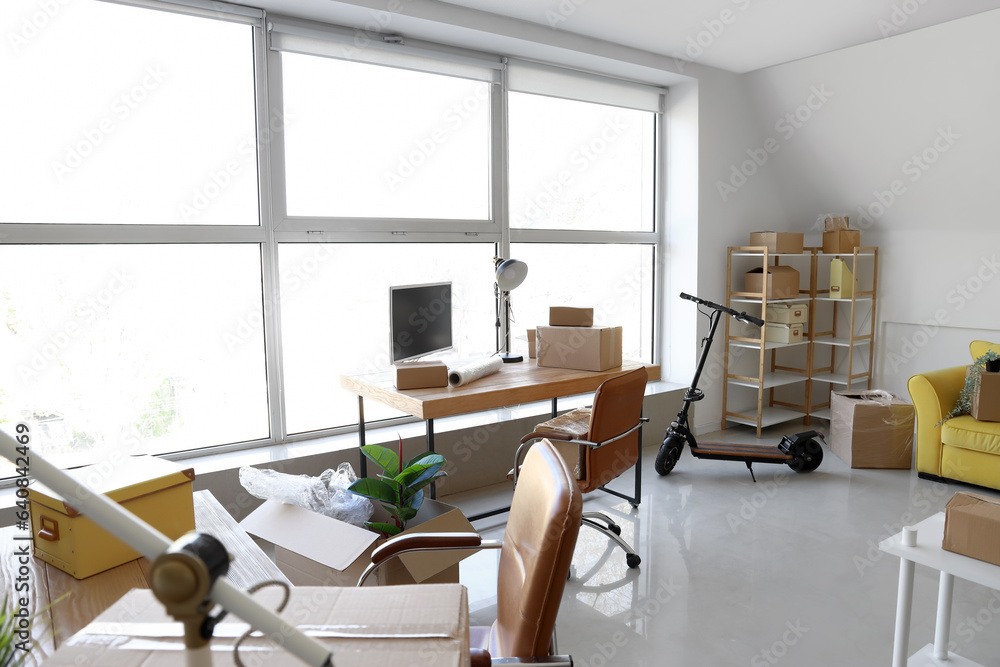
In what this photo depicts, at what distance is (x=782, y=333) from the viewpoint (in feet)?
16.6

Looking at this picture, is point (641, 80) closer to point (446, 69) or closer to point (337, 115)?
point (446, 69)

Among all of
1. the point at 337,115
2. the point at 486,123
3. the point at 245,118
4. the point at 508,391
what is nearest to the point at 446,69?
the point at 486,123

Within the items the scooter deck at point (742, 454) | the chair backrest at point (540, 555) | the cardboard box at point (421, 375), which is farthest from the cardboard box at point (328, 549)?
the scooter deck at point (742, 454)

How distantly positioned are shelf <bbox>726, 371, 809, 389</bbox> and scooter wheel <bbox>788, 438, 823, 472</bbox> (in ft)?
2.55

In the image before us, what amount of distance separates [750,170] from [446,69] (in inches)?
103

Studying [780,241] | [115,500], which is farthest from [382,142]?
[780,241]

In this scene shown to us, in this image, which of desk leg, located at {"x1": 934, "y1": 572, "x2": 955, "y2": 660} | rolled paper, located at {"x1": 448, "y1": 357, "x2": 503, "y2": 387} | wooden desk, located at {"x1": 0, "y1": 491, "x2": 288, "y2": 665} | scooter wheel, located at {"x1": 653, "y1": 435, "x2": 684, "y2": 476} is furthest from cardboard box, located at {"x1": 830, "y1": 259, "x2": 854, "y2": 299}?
wooden desk, located at {"x1": 0, "y1": 491, "x2": 288, "y2": 665}

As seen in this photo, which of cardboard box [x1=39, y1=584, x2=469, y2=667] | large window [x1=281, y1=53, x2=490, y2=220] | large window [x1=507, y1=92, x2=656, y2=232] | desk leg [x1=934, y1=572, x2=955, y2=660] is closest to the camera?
cardboard box [x1=39, y1=584, x2=469, y2=667]

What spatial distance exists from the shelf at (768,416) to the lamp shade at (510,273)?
252 cm

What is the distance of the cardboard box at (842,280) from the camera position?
16.6 feet

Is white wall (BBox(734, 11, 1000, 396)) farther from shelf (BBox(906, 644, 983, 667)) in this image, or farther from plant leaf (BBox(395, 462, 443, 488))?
plant leaf (BBox(395, 462, 443, 488))

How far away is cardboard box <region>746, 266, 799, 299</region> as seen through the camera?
494 centimetres

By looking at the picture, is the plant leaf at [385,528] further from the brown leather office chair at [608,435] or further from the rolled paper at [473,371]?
the rolled paper at [473,371]

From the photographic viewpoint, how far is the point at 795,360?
5781mm
